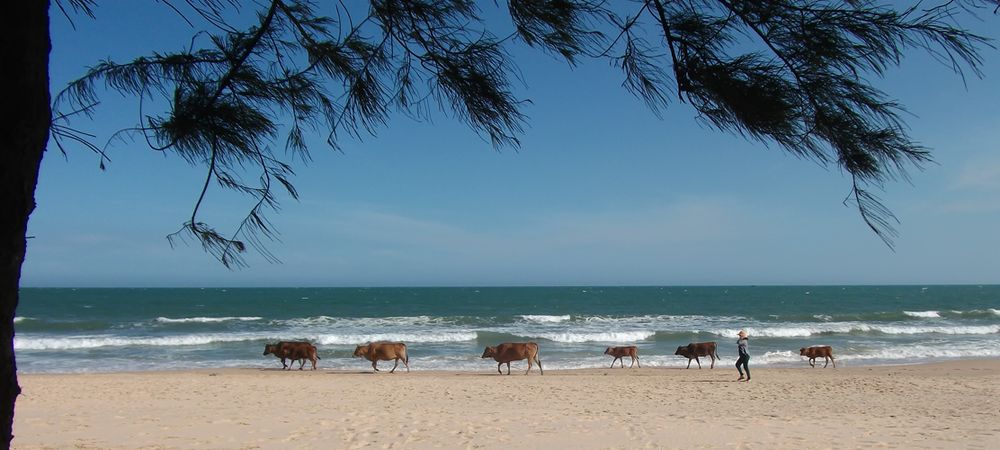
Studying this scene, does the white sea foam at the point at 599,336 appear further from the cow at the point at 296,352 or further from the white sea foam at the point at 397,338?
the cow at the point at 296,352

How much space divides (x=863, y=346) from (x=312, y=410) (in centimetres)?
1934

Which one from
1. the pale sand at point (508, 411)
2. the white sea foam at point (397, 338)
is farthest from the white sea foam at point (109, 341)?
the pale sand at point (508, 411)

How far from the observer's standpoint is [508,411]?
380 inches

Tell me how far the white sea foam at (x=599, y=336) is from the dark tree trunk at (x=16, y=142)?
23203 mm

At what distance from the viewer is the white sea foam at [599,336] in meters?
24.6

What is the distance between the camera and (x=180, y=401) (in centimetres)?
1061

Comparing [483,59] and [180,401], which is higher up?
[483,59]

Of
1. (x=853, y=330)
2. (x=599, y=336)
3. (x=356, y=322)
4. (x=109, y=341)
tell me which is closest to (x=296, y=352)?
(x=109, y=341)

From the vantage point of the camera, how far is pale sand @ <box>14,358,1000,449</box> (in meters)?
7.67

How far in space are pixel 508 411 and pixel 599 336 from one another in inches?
646

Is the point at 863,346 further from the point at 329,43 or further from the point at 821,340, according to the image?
the point at 329,43

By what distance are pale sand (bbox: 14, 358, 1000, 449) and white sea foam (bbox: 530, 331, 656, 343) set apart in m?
9.81

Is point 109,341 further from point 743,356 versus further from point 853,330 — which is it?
point 853,330

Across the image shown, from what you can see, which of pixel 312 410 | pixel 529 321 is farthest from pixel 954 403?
pixel 529 321
